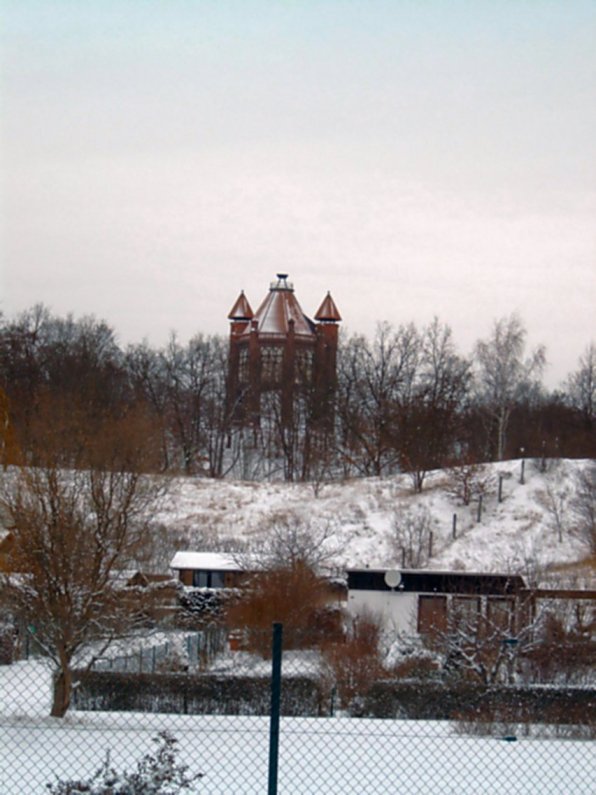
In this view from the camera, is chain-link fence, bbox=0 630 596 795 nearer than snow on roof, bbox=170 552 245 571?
Yes

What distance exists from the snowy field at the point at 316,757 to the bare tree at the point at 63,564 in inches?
81.2

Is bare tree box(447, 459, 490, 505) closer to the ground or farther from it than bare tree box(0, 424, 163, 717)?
farther from it

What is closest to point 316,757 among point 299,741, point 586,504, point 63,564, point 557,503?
point 299,741

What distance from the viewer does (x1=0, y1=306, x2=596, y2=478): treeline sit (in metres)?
44.8

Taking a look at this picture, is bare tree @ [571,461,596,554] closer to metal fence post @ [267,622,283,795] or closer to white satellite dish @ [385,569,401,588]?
white satellite dish @ [385,569,401,588]

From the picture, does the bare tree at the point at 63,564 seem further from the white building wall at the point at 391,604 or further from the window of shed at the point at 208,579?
the window of shed at the point at 208,579

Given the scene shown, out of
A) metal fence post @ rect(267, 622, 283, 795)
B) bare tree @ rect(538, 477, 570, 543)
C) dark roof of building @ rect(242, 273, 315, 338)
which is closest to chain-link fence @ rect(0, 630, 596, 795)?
metal fence post @ rect(267, 622, 283, 795)

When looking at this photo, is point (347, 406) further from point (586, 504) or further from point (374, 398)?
point (586, 504)

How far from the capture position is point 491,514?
35.3 m

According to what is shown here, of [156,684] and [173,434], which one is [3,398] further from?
[173,434]

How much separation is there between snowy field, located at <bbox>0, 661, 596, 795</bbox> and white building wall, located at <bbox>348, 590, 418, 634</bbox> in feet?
48.4

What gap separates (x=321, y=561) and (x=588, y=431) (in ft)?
95.6

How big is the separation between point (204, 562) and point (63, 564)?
48.8 feet

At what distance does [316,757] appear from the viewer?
723 centimetres
